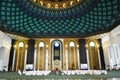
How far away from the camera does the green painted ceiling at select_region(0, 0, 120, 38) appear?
34.1 metres

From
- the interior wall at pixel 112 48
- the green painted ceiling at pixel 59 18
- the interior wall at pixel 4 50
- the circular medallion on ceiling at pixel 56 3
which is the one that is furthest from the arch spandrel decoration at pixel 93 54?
the interior wall at pixel 4 50

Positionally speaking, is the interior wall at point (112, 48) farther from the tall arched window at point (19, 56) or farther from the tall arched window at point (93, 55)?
the tall arched window at point (19, 56)

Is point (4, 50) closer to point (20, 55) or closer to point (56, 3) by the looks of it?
point (20, 55)

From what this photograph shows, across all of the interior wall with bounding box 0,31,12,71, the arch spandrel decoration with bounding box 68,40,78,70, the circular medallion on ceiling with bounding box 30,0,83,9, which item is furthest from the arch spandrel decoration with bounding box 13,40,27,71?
the arch spandrel decoration with bounding box 68,40,78,70

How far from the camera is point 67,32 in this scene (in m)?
43.6

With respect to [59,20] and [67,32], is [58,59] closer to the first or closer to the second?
[67,32]

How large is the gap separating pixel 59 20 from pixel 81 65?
47.1 feet

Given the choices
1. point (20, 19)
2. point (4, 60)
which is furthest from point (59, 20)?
point (4, 60)

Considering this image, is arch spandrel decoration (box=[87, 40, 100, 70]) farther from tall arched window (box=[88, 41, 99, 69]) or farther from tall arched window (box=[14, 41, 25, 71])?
tall arched window (box=[14, 41, 25, 71])

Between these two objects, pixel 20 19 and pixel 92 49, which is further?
pixel 92 49

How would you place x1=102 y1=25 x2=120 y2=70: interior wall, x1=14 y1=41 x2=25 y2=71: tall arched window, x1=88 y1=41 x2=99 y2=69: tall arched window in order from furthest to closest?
1. x1=88 y1=41 x2=99 y2=69: tall arched window
2. x1=14 y1=41 x2=25 y2=71: tall arched window
3. x1=102 y1=25 x2=120 y2=70: interior wall

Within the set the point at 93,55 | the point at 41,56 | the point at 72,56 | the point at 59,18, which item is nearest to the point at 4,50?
the point at 41,56

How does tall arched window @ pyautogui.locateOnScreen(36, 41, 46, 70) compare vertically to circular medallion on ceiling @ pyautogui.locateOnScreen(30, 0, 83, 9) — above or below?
below

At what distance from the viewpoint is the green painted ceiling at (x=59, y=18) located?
34.1 metres
